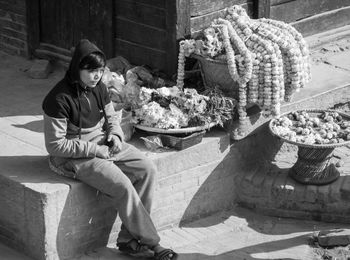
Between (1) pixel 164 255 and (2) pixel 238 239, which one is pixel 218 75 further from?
(1) pixel 164 255

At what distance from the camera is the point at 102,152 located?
7059 mm

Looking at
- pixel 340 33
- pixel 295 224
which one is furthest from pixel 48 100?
pixel 340 33

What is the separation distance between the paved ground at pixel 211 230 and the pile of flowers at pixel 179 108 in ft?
2.91

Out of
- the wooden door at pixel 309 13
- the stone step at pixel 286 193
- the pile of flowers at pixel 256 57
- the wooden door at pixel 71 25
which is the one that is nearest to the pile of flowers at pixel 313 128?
the pile of flowers at pixel 256 57

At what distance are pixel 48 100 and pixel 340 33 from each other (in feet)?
14.8

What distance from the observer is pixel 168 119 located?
776 centimetres

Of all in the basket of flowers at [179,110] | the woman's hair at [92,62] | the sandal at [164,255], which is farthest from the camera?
the basket of flowers at [179,110]

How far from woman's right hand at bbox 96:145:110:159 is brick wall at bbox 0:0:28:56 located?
10.8 feet

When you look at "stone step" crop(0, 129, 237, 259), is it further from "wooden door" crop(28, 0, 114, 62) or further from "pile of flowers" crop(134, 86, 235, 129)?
"wooden door" crop(28, 0, 114, 62)

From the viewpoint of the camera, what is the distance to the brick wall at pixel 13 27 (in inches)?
393

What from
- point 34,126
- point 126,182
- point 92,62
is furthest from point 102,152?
point 34,126

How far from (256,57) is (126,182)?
1.77 meters

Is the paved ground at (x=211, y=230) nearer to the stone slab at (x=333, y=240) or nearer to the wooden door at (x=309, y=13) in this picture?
the stone slab at (x=333, y=240)

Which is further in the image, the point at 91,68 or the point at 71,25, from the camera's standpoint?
the point at 71,25
